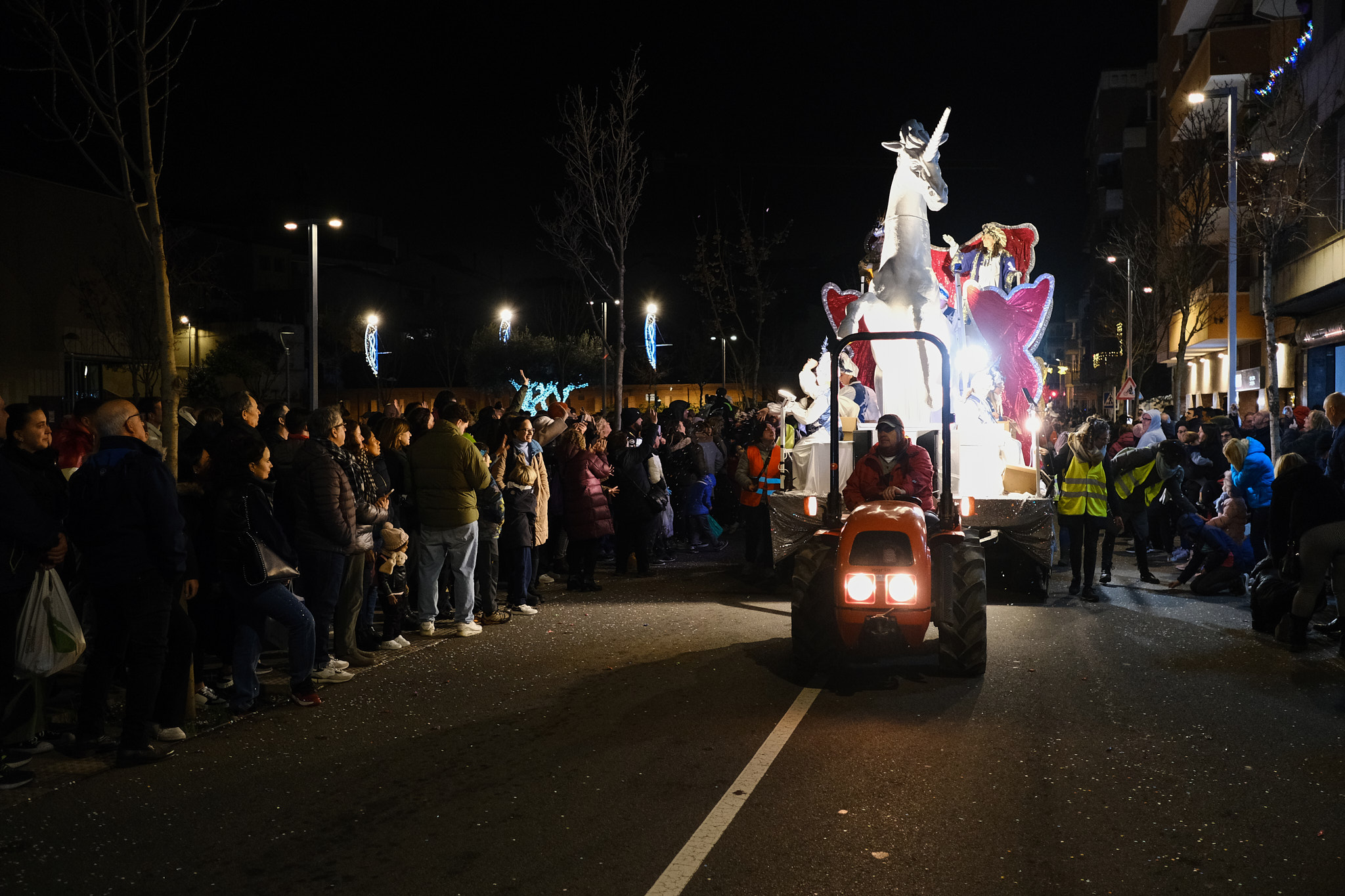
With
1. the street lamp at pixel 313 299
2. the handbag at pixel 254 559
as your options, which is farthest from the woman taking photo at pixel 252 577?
the street lamp at pixel 313 299

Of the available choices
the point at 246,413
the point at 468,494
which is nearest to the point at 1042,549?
the point at 468,494

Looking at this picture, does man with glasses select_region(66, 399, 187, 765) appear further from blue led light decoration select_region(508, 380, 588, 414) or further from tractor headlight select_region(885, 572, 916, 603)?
blue led light decoration select_region(508, 380, 588, 414)

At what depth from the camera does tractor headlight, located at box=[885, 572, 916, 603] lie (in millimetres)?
7133

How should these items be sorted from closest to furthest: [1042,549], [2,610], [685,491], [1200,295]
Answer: [2,610]
[1042,549]
[685,491]
[1200,295]

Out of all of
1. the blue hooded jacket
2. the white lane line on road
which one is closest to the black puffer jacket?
the white lane line on road

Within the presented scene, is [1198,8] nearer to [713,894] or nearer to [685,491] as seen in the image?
[685,491]

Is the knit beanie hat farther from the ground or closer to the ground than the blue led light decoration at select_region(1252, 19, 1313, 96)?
closer to the ground

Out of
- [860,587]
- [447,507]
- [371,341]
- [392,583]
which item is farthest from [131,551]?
[371,341]

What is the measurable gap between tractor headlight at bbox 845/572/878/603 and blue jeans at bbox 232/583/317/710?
346 cm

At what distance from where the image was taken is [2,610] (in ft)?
19.0

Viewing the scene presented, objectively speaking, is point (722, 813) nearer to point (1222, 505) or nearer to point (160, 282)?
point (160, 282)

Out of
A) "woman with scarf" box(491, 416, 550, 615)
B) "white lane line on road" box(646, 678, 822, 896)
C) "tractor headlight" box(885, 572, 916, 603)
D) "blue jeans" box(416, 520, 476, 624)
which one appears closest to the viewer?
"white lane line on road" box(646, 678, 822, 896)

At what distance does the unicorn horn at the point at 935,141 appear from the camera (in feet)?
42.2

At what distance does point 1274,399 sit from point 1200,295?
62.3 feet
